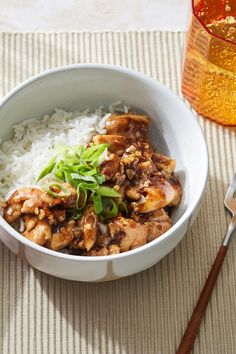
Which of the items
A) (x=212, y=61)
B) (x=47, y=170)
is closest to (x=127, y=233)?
(x=47, y=170)

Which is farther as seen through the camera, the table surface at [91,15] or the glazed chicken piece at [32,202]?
the table surface at [91,15]

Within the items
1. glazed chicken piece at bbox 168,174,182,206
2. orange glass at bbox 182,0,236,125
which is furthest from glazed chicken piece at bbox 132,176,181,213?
orange glass at bbox 182,0,236,125

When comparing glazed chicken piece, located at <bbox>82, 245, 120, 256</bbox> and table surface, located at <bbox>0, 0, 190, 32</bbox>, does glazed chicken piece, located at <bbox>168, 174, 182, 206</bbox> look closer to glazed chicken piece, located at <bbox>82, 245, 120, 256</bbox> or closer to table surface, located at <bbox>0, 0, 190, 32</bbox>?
glazed chicken piece, located at <bbox>82, 245, 120, 256</bbox>

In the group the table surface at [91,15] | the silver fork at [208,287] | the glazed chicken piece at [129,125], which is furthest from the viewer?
the table surface at [91,15]

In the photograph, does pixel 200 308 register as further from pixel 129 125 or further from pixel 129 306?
pixel 129 125

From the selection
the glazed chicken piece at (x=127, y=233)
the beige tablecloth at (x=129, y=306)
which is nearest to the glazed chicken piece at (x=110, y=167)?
the glazed chicken piece at (x=127, y=233)

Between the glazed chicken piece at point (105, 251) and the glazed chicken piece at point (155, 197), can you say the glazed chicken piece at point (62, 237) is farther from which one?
the glazed chicken piece at point (155, 197)

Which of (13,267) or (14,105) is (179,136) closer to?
(14,105)
